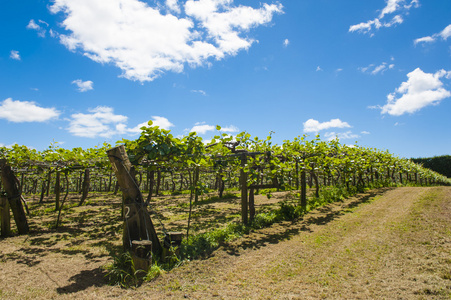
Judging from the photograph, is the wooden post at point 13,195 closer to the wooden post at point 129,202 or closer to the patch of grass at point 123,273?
the patch of grass at point 123,273

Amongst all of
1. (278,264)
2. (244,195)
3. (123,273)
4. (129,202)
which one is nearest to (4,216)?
(129,202)

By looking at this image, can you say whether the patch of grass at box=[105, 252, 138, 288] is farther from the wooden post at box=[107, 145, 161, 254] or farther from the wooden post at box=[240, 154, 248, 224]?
the wooden post at box=[240, 154, 248, 224]

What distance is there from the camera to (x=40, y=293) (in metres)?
3.71

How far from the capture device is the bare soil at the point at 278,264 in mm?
3566

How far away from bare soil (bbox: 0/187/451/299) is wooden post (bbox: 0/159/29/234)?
0.46m

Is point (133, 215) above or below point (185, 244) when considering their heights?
above

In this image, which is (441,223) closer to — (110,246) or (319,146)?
(319,146)

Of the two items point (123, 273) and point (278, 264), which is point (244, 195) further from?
point (123, 273)

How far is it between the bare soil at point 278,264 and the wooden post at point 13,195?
18.3 inches

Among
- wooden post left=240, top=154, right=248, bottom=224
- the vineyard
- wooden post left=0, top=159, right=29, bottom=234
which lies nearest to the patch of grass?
the vineyard

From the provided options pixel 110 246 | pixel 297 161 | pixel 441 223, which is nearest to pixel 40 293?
pixel 110 246

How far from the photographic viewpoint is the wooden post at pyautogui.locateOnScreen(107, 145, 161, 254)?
464 centimetres

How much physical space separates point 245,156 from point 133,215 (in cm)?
411

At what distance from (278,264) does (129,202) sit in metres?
3.29
